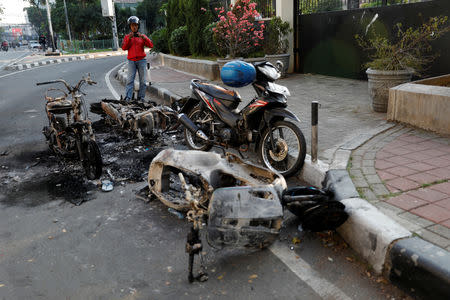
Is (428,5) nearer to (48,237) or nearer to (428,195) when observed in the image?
(428,195)

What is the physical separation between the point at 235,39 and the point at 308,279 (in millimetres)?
10348

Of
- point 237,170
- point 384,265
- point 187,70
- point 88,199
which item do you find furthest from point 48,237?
point 187,70

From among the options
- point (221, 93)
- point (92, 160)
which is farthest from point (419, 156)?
point (92, 160)

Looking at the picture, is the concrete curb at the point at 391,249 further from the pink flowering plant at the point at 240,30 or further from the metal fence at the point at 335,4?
the pink flowering plant at the point at 240,30

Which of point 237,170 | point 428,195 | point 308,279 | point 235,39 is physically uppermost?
point 235,39

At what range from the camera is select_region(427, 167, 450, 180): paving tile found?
3.99m

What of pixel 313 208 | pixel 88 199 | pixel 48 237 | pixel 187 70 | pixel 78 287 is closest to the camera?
pixel 78 287

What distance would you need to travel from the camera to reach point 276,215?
304cm

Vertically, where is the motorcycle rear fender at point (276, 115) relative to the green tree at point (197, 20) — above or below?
below

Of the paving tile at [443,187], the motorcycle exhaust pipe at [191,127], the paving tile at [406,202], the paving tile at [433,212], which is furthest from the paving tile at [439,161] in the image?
the motorcycle exhaust pipe at [191,127]

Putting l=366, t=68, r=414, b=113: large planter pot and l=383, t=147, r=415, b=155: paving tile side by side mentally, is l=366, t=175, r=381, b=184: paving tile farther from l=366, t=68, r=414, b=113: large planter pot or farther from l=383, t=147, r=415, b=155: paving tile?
l=366, t=68, r=414, b=113: large planter pot

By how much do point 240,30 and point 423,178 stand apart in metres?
9.16

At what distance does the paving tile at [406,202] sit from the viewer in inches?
135

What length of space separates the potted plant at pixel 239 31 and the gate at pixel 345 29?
1.35 metres
